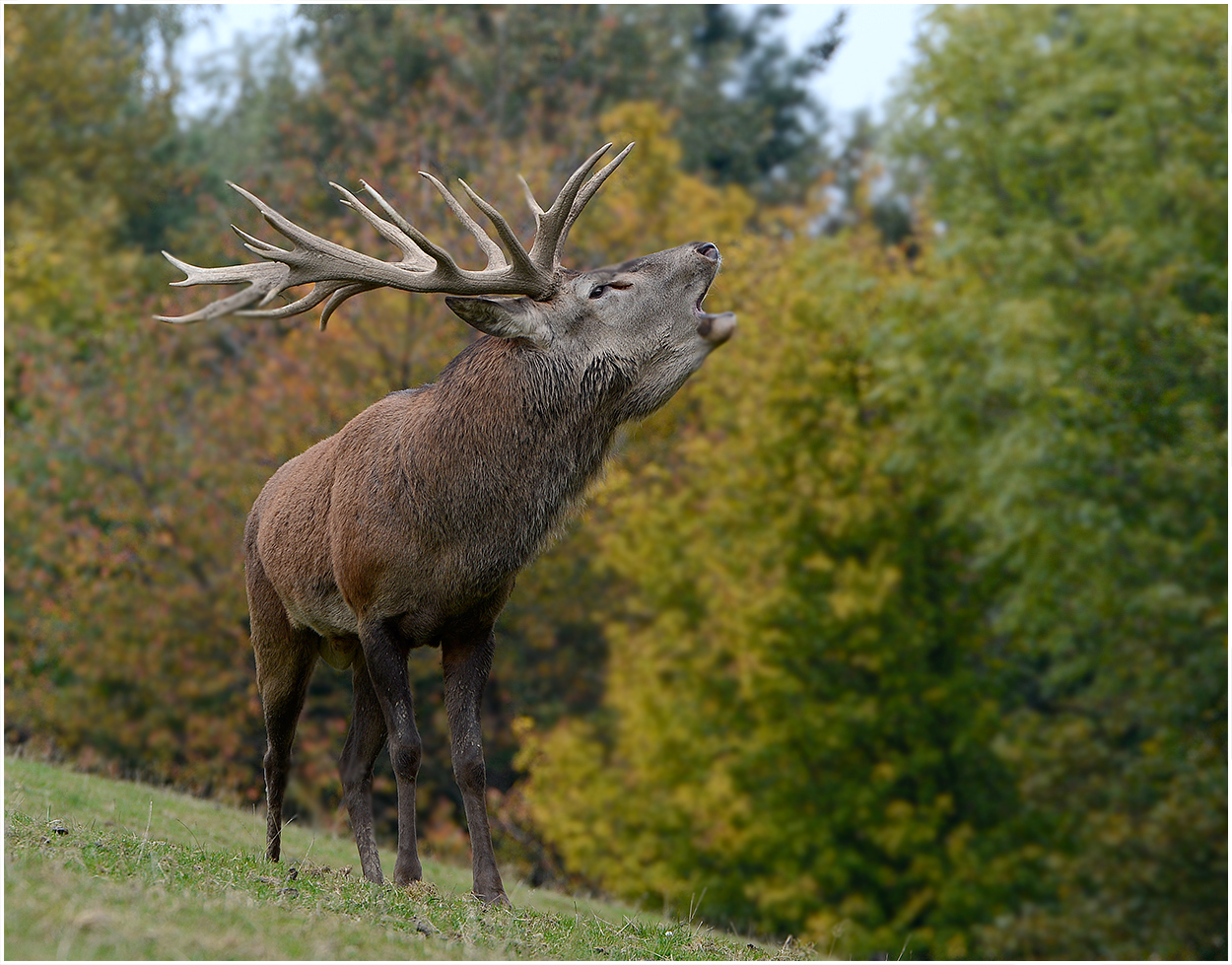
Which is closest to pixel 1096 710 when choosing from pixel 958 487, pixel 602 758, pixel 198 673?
pixel 958 487

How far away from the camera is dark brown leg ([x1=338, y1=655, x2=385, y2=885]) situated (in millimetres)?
6727

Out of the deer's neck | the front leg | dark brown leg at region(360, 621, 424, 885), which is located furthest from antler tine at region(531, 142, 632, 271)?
dark brown leg at region(360, 621, 424, 885)

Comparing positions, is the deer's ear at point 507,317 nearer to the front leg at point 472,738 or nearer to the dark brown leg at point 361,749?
the front leg at point 472,738

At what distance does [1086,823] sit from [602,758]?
26.4 feet

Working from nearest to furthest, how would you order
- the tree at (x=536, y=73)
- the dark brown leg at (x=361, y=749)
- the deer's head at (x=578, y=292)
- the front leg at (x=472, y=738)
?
the front leg at (x=472, y=738)
the deer's head at (x=578, y=292)
the dark brown leg at (x=361, y=749)
the tree at (x=536, y=73)

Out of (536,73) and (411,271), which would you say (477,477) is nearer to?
(411,271)

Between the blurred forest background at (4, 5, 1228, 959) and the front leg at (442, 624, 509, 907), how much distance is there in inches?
518

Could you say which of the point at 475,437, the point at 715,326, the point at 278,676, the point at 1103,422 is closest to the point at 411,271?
the point at 475,437

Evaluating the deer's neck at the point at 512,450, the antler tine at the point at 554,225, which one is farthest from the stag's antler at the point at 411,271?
the deer's neck at the point at 512,450

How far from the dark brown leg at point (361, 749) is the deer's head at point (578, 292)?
189 centimetres

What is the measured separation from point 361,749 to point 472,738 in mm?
959

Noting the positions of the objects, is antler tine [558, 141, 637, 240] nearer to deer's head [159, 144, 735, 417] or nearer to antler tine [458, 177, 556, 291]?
deer's head [159, 144, 735, 417]

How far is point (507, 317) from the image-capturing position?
20.3ft

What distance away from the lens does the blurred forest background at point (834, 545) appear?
1938 cm
